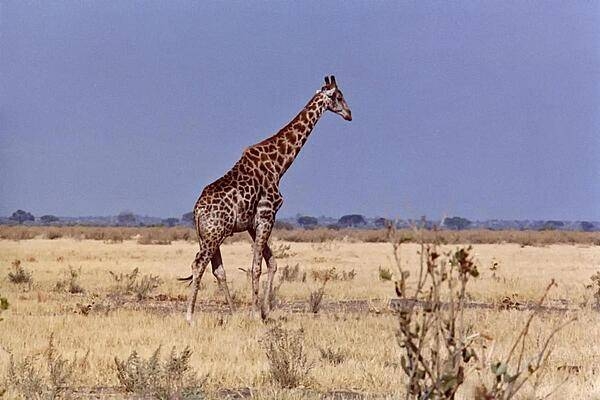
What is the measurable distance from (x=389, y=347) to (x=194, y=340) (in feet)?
7.09

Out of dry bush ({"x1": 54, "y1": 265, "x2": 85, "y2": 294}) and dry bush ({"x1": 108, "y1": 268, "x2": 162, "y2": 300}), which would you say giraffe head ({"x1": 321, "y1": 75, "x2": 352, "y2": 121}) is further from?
dry bush ({"x1": 54, "y1": 265, "x2": 85, "y2": 294})

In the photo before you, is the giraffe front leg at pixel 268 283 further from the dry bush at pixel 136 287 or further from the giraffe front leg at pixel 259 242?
the dry bush at pixel 136 287

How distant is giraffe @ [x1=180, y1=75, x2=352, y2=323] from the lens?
45.7 ft

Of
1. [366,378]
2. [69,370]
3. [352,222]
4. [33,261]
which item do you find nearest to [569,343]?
[366,378]

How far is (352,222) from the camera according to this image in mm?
124250

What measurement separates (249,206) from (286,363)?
5398 mm

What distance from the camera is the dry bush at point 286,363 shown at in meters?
8.89

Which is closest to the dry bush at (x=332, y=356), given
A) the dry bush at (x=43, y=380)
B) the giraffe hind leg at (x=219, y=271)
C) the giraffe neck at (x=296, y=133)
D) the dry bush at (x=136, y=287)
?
the dry bush at (x=43, y=380)

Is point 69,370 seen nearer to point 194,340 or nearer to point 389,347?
point 194,340


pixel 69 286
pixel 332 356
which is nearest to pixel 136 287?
pixel 69 286

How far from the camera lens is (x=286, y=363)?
8.91 m

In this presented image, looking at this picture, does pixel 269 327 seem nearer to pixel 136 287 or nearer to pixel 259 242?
pixel 259 242

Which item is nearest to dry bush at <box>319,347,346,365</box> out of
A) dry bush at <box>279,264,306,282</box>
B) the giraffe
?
the giraffe

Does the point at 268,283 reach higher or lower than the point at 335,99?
lower
